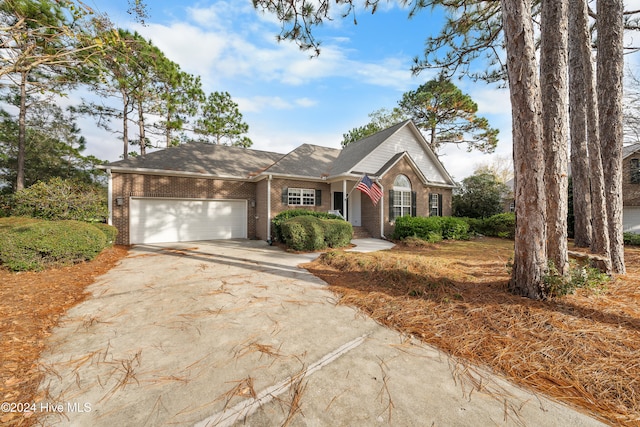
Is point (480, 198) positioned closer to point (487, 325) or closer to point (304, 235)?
point (304, 235)

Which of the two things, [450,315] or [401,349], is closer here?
[401,349]

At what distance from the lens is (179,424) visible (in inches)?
61.9

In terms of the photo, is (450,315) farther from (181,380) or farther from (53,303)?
(53,303)

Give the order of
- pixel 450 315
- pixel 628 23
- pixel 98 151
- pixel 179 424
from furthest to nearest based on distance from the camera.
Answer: pixel 98 151
pixel 628 23
pixel 450 315
pixel 179 424

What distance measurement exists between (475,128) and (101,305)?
23738mm

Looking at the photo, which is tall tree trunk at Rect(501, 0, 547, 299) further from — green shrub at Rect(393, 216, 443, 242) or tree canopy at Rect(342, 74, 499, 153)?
tree canopy at Rect(342, 74, 499, 153)

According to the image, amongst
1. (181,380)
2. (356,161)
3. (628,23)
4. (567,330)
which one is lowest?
(181,380)

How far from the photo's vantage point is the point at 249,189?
12.6 meters

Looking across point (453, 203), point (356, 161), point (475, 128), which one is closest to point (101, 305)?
point (356, 161)

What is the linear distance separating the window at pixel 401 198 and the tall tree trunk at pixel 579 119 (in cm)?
620

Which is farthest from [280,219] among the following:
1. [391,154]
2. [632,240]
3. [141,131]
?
[632,240]

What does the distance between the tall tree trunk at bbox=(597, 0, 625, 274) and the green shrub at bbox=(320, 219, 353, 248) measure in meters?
6.83

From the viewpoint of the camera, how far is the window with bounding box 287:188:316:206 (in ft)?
39.4

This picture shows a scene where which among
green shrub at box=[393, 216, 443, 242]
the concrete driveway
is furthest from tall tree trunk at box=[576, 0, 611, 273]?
green shrub at box=[393, 216, 443, 242]
